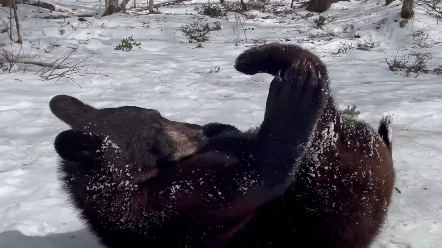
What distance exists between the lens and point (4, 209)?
2.84 m

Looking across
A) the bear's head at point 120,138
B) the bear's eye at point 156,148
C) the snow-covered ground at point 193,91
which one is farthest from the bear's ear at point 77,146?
the snow-covered ground at point 193,91

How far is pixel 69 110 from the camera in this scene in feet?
6.82

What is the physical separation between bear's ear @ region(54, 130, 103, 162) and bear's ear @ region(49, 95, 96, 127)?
0.33 feet

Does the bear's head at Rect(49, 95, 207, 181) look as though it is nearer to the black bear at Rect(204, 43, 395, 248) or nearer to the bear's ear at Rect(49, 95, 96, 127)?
the bear's ear at Rect(49, 95, 96, 127)

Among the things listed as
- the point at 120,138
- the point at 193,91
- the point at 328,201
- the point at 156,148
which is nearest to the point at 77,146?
the point at 120,138

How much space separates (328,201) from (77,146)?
1104 millimetres

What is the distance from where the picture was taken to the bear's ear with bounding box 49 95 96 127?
205 cm

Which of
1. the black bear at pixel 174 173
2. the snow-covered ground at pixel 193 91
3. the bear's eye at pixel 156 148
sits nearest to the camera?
the black bear at pixel 174 173

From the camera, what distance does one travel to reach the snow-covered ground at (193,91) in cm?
270

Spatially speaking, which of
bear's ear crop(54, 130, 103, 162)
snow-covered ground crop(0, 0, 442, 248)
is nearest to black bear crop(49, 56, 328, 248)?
bear's ear crop(54, 130, 103, 162)

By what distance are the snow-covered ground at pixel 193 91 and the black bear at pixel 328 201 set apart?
54 cm

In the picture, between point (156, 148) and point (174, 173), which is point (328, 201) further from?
point (156, 148)

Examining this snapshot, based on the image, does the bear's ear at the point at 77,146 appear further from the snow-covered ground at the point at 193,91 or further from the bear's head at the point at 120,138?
the snow-covered ground at the point at 193,91

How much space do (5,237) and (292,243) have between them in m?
1.66
